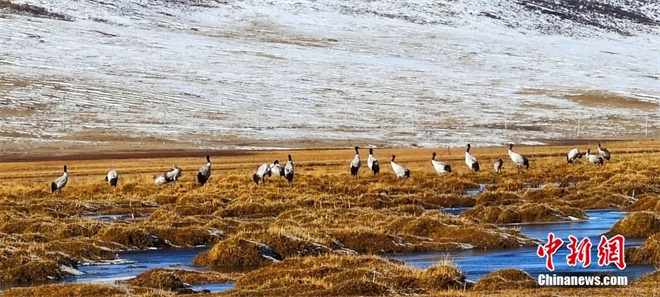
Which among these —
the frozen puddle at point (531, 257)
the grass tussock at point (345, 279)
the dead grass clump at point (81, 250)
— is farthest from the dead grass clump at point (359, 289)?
the dead grass clump at point (81, 250)

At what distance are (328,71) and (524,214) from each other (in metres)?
98.1

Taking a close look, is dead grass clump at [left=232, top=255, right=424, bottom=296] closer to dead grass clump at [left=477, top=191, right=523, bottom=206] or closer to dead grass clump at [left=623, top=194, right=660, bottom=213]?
dead grass clump at [left=623, top=194, right=660, bottom=213]

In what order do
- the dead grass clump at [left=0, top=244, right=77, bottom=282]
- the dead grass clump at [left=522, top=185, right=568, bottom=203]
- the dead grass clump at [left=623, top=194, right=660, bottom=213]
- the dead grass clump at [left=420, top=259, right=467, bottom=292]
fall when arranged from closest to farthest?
the dead grass clump at [left=420, top=259, right=467, bottom=292]
the dead grass clump at [left=0, top=244, right=77, bottom=282]
the dead grass clump at [left=623, top=194, right=660, bottom=213]
the dead grass clump at [left=522, top=185, right=568, bottom=203]

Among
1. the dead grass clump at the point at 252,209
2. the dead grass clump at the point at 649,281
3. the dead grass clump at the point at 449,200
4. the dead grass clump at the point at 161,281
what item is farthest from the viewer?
the dead grass clump at the point at 449,200

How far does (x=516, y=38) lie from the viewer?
160m

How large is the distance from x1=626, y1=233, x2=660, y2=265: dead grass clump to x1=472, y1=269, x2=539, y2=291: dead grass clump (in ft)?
10.9

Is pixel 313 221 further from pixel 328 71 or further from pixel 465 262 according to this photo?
pixel 328 71

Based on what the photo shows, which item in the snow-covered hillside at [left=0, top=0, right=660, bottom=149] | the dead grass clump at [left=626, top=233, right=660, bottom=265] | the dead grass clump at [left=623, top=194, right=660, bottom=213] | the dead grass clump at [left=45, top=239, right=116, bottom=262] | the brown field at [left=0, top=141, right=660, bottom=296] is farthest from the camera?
the snow-covered hillside at [left=0, top=0, right=660, bottom=149]

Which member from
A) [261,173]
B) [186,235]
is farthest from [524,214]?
[261,173]

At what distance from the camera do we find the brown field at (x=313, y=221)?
56.9 feet

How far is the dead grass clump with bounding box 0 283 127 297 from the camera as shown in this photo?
1680 cm

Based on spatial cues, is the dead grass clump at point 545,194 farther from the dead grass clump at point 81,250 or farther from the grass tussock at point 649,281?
the grass tussock at point 649,281

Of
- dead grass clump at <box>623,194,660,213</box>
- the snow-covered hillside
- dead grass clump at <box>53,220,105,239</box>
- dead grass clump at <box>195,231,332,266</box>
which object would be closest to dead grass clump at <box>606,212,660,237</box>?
dead grass clump at <box>623,194,660,213</box>

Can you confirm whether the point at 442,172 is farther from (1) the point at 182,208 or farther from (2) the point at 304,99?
(2) the point at 304,99
